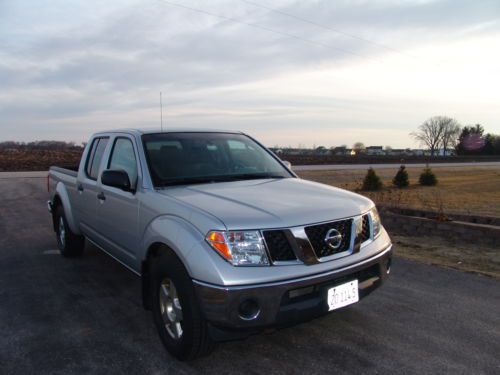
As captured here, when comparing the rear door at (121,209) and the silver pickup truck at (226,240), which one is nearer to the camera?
the silver pickup truck at (226,240)

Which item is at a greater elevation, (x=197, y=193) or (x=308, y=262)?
(x=197, y=193)

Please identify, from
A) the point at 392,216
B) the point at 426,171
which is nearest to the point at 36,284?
the point at 392,216

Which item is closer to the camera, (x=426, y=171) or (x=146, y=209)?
(x=146, y=209)

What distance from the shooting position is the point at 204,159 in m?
4.12

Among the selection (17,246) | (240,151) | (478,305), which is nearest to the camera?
(478,305)

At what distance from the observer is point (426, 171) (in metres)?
19.4

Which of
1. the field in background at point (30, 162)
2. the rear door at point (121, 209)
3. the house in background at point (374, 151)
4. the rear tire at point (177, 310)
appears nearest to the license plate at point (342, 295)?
the rear tire at point (177, 310)

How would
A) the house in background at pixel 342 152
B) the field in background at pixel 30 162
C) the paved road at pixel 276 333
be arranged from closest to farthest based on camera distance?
the paved road at pixel 276 333
the field in background at pixel 30 162
the house in background at pixel 342 152

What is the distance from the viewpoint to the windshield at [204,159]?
150 inches

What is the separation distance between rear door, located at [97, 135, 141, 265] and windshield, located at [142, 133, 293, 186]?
0.71 ft

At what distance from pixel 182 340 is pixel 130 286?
2029 mm

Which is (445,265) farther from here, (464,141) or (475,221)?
(464,141)

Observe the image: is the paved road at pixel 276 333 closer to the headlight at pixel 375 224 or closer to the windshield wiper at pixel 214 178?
the headlight at pixel 375 224

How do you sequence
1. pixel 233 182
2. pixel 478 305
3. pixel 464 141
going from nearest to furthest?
pixel 233 182 < pixel 478 305 < pixel 464 141
